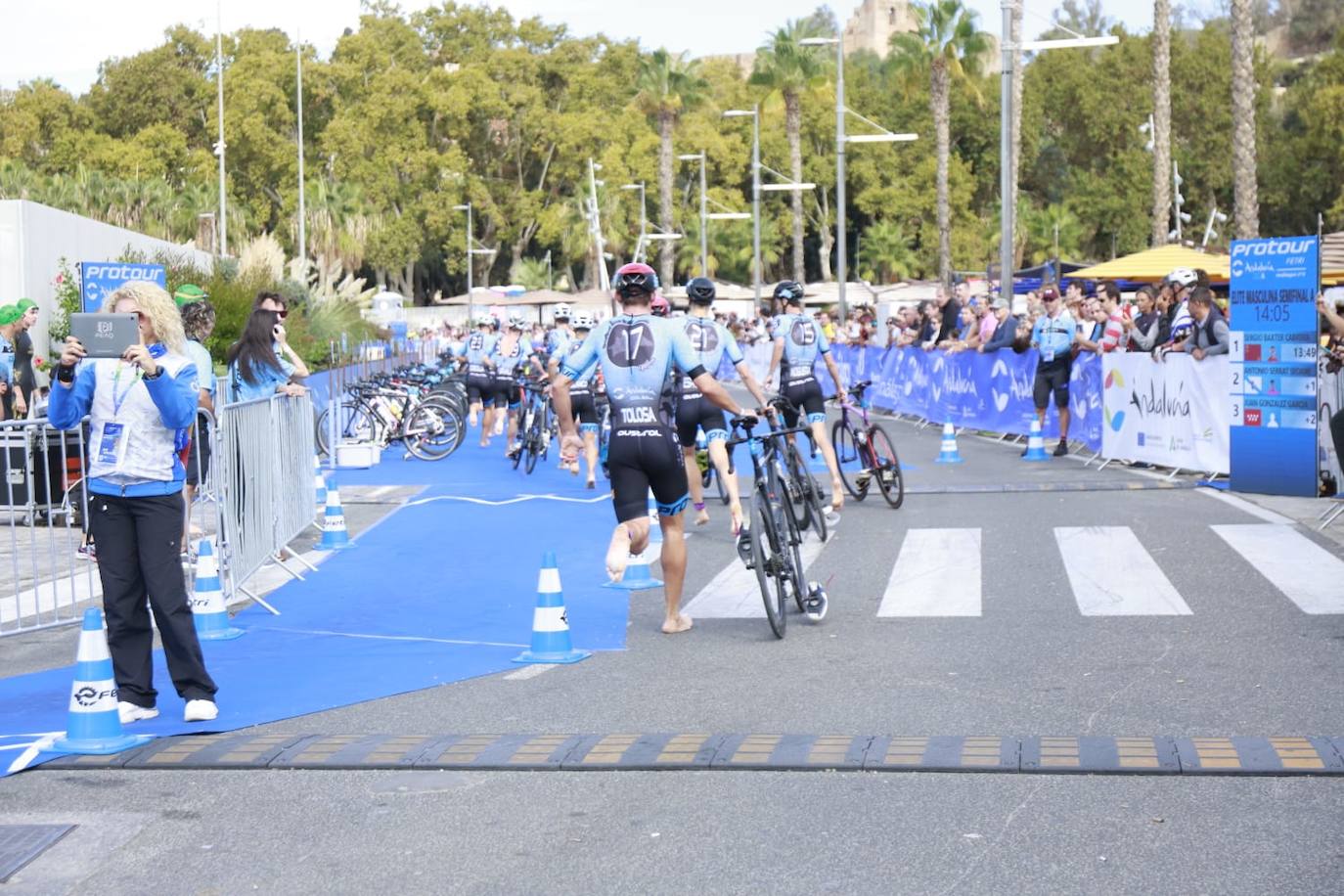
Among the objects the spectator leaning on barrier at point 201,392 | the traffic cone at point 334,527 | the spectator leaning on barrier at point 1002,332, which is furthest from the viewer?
the spectator leaning on barrier at point 1002,332

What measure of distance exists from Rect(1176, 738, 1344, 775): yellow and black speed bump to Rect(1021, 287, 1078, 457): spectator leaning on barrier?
1378 centimetres

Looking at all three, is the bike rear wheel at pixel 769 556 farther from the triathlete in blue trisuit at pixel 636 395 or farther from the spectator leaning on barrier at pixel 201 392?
the spectator leaning on barrier at pixel 201 392

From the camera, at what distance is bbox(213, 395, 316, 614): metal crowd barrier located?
10.5 m

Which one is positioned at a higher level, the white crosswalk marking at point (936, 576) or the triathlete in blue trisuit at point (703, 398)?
the triathlete in blue trisuit at point (703, 398)

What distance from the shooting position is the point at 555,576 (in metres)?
8.86

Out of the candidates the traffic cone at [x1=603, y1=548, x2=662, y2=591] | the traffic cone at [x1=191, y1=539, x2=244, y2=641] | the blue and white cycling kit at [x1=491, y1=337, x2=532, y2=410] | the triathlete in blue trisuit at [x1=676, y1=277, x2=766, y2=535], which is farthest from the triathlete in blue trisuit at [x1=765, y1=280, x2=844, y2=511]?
the blue and white cycling kit at [x1=491, y1=337, x2=532, y2=410]

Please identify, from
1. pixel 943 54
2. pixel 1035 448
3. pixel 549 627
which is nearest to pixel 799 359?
pixel 1035 448

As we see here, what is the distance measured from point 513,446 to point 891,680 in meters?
14.7

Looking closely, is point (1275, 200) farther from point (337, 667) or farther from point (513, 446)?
point (337, 667)

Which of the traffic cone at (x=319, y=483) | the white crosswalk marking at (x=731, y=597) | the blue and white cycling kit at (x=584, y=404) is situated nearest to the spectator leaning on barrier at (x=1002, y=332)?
the blue and white cycling kit at (x=584, y=404)

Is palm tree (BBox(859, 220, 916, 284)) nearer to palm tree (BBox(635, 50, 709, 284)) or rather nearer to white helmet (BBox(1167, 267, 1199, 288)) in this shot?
palm tree (BBox(635, 50, 709, 284))

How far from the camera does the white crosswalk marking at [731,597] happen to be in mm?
10180

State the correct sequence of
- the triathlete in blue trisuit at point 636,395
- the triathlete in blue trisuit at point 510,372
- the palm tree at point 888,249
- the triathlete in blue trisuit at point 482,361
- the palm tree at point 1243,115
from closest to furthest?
the triathlete in blue trisuit at point 636,395, the triathlete in blue trisuit at point 510,372, the triathlete in blue trisuit at point 482,361, the palm tree at point 1243,115, the palm tree at point 888,249

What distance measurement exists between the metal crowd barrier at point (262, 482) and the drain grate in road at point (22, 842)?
457 centimetres
